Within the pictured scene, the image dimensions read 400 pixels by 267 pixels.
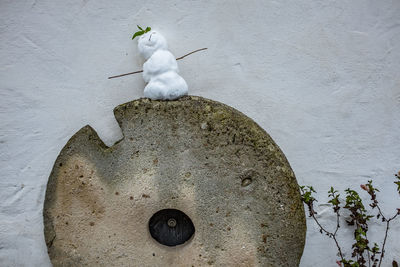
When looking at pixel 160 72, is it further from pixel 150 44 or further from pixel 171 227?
pixel 171 227

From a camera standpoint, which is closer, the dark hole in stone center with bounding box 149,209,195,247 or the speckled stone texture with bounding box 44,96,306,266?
the speckled stone texture with bounding box 44,96,306,266

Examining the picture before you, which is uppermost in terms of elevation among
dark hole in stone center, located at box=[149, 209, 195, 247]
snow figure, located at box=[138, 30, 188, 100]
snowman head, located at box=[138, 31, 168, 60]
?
snowman head, located at box=[138, 31, 168, 60]

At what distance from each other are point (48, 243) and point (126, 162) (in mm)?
615

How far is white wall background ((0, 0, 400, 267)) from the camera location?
2.08m

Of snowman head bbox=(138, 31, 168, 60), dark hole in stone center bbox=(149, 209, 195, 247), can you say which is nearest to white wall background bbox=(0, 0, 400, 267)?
snowman head bbox=(138, 31, 168, 60)

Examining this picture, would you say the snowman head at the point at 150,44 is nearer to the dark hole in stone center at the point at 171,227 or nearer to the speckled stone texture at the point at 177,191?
the speckled stone texture at the point at 177,191

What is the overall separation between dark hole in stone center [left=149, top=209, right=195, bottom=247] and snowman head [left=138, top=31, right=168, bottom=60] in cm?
87

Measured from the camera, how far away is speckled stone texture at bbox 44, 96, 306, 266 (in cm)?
191

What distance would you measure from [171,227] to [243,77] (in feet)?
3.09

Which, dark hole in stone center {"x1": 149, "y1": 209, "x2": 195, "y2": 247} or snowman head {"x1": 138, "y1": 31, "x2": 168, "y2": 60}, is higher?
snowman head {"x1": 138, "y1": 31, "x2": 168, "y2": 60}

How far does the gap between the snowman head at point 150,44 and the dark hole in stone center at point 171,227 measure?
869 mm

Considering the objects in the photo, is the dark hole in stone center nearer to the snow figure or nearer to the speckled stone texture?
the speckled stone texture

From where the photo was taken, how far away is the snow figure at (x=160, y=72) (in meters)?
1.92

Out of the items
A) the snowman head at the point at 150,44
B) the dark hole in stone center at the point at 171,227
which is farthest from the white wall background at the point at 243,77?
the dark hole in stone center at the point at 171,227
